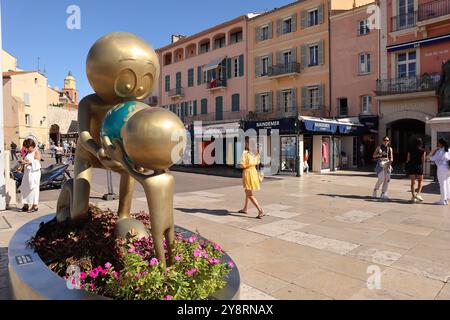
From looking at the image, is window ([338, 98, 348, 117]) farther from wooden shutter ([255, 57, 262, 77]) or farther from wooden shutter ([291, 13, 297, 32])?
wooden shutter ([255, 57, 262, 77])

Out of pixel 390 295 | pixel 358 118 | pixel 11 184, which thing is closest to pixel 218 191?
pixel 11 184

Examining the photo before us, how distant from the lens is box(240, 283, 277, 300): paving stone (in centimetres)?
321

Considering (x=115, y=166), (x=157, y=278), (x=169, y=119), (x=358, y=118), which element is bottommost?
(x=157, y=278)

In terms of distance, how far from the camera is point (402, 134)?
22.7 meters

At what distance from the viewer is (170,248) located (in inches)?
94.5

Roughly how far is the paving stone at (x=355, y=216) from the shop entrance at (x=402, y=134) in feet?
52.5

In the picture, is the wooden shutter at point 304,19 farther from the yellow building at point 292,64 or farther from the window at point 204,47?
the window at point 204,47

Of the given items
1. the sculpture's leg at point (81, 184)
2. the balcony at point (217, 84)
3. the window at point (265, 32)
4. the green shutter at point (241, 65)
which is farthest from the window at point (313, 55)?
the sculpture's leg at point (81, 184)

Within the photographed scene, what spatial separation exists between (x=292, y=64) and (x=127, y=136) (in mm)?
22923

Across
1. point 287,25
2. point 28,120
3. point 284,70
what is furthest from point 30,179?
point 28,120

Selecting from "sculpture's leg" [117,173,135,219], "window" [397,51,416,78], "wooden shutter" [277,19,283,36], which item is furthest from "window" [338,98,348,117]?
"sculpture's leg" [117,173,135,219]

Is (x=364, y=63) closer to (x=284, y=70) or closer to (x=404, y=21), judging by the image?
(x=404, y=21)

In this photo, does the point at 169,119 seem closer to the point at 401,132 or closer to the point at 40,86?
the point at 401,132
